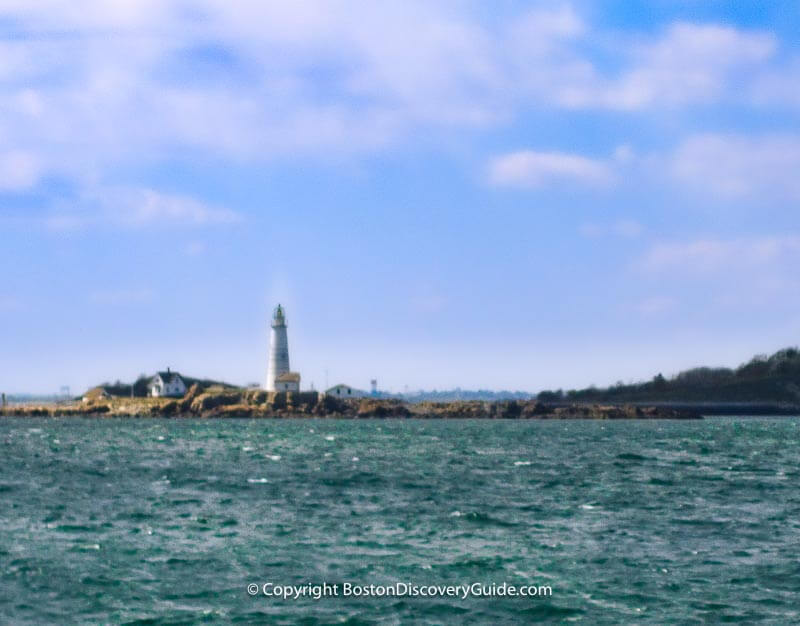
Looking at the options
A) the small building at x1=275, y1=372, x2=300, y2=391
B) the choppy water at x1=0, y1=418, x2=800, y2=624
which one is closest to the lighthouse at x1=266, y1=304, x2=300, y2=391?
the small building at x1=275, y1=372, x2=300, y2=391

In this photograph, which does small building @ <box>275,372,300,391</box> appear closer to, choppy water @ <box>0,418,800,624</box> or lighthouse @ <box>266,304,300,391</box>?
lighthouse @ <box>266,304,300,391</box>

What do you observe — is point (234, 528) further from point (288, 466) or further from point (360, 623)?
point (288, 466)

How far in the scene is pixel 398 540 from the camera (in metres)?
32.9

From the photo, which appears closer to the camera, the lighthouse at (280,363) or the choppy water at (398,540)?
the choppy water at (398,540)

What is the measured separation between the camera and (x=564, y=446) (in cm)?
9300

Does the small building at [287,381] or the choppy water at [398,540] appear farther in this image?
the small building at [287,381]

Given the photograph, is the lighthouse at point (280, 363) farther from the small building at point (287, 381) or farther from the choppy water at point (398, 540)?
the choppy water at point (398, 540)

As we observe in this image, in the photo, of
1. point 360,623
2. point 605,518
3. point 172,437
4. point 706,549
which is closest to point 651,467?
point 605,518

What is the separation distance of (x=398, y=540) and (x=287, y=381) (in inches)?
6171

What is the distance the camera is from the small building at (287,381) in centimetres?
18775

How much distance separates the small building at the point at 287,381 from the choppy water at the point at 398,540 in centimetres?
12244

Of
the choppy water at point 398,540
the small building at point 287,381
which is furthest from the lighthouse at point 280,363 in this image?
the choppy water at point 398,540

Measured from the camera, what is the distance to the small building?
616ft

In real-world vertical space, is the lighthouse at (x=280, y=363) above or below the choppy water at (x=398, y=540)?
above
